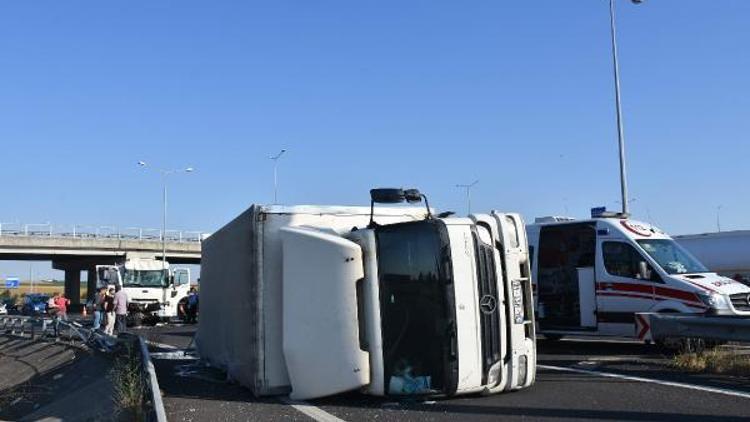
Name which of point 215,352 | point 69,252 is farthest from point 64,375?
point 69,252

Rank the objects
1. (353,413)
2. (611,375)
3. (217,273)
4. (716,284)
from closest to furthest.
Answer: (353,413) → (611,375) → (217,273) → (716,284)

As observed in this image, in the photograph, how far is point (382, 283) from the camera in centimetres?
861

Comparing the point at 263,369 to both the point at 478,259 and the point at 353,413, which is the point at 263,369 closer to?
the point at 353,413

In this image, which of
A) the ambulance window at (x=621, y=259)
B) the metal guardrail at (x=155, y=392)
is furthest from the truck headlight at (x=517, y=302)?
the ambulance window at (x=621, y=259)

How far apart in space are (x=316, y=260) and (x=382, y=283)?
2.62ft

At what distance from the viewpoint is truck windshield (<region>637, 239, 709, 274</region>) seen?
14049mm

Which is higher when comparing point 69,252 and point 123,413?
point 69,252

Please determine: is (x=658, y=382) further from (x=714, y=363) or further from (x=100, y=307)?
(x=100, y=307)

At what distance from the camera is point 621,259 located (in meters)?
14.5

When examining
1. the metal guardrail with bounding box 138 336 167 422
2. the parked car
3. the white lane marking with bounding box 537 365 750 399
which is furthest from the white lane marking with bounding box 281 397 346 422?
the parked car

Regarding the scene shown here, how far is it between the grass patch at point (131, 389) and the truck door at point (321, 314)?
170cm

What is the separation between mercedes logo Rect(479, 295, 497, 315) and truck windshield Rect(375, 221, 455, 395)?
0.41 metres

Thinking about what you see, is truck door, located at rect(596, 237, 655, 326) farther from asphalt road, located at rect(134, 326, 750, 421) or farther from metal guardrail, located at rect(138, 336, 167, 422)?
metal guardrail, located at rect(138, 336, 167, 422)

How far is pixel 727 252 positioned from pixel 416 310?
26.5 m
